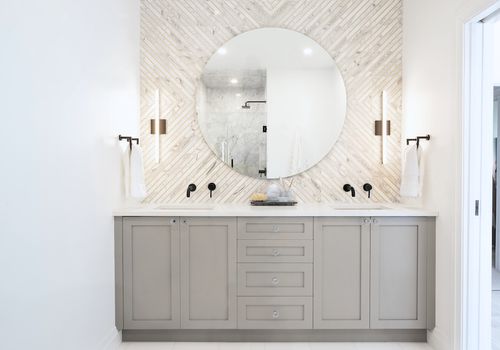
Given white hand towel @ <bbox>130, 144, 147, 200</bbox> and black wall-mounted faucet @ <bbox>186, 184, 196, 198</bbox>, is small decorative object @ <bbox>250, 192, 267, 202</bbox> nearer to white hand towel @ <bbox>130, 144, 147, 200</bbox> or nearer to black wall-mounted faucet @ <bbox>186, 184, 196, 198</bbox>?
black wall-mounted faucet @ <bbox>186, 184, 196, 198</bbox>

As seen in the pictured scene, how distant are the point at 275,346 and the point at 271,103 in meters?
1.93

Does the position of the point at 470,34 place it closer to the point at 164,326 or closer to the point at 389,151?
the point at 389,151

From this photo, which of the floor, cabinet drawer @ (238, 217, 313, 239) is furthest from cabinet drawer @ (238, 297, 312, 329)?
cabinet drawer @ (238, 217, 313, 239)

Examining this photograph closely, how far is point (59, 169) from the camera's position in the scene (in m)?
2.06

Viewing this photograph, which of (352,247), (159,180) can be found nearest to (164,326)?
(159,180)

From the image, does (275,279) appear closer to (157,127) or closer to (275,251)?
(275,251)

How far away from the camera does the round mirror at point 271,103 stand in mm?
3514

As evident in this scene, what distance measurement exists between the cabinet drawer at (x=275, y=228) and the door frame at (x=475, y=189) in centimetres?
100

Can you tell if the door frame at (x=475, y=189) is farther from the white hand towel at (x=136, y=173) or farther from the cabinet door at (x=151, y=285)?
the white hand towel at (x=136, y=173)

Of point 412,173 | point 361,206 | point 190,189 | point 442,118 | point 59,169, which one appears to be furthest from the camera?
point 190,189

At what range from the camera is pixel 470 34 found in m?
2.49

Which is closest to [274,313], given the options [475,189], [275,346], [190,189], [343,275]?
[275,346]

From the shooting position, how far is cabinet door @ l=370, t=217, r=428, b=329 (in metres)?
2.90

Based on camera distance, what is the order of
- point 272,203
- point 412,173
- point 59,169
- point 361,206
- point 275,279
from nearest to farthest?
1. point 59,169
2. point 275,279
3. point 412,173
4. point 272,203
5. point 361,206
